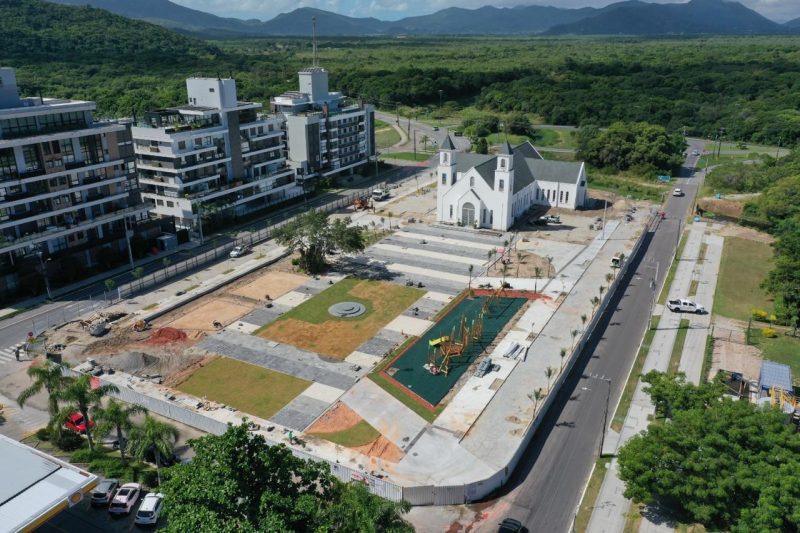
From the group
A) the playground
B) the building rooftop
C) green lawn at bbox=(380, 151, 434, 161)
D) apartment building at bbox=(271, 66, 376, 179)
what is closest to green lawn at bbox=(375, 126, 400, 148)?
green lawn at bbox=(380, 151, 434, 161)

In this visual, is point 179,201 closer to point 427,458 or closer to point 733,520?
point 427,458

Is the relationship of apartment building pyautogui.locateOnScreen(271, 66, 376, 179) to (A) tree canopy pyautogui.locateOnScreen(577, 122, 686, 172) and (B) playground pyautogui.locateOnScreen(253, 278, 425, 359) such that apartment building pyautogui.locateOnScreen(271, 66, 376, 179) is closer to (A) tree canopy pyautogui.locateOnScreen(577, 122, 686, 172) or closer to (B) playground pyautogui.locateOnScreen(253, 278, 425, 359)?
(B) playground pyautogui.locateOnScreen(253, 278, 425, 359)

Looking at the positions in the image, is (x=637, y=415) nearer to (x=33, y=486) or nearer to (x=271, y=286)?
(x=33, y=486)

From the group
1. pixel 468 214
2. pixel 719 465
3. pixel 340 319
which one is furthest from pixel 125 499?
pixel 468 214

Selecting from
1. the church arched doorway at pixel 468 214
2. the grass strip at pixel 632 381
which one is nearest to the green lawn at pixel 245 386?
the grass strip at pixel 632 381

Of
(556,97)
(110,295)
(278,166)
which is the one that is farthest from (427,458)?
(556,97)

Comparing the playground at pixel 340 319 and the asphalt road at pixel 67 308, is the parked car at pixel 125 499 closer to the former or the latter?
the playground at pixel 340 319

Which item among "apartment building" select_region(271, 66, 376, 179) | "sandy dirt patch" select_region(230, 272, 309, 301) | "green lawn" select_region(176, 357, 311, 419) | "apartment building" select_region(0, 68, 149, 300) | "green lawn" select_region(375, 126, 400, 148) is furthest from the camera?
"green lawn" select_region(375, 126, 400, 148)
